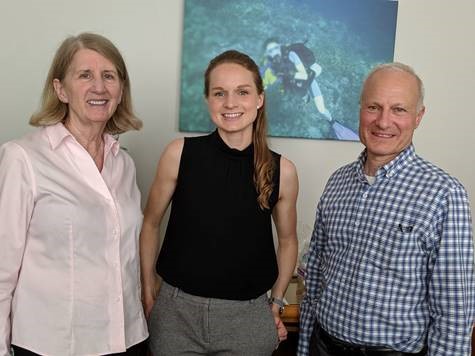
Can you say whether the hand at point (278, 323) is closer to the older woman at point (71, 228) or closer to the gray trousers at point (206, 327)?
Answer: the gray trousers at point (206, 327)

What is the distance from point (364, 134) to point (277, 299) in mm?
657

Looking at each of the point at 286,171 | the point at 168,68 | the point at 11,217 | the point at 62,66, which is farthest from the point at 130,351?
the point at 168,68

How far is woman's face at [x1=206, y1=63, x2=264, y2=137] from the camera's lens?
1.45m

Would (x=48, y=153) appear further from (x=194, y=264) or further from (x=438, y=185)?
(x=438, y=185)

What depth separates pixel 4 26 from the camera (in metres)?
2.02

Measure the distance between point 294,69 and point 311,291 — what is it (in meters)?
1.14

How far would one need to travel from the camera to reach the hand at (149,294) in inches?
62.2

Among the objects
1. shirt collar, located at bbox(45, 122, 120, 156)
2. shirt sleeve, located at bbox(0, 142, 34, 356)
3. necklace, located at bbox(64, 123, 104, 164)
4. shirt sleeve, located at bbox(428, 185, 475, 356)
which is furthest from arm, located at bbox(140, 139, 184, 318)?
shirt sleeve, located at bbox(428, 185, 475, 356)

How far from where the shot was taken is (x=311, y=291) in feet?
5.19

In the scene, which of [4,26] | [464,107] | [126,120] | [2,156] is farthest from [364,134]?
[4,26]

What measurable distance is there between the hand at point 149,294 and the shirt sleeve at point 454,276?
0.91 m

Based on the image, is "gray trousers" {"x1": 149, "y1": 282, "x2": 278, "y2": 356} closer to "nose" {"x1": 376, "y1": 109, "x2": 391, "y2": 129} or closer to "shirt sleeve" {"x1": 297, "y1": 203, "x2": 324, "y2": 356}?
"shirt sleeve" {"x1": 297, "y1": 203, "x2": 324, "y2": 356}

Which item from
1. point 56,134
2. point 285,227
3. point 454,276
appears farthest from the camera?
point 285,227

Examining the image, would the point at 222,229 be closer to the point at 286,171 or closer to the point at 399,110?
the point at 286,171
